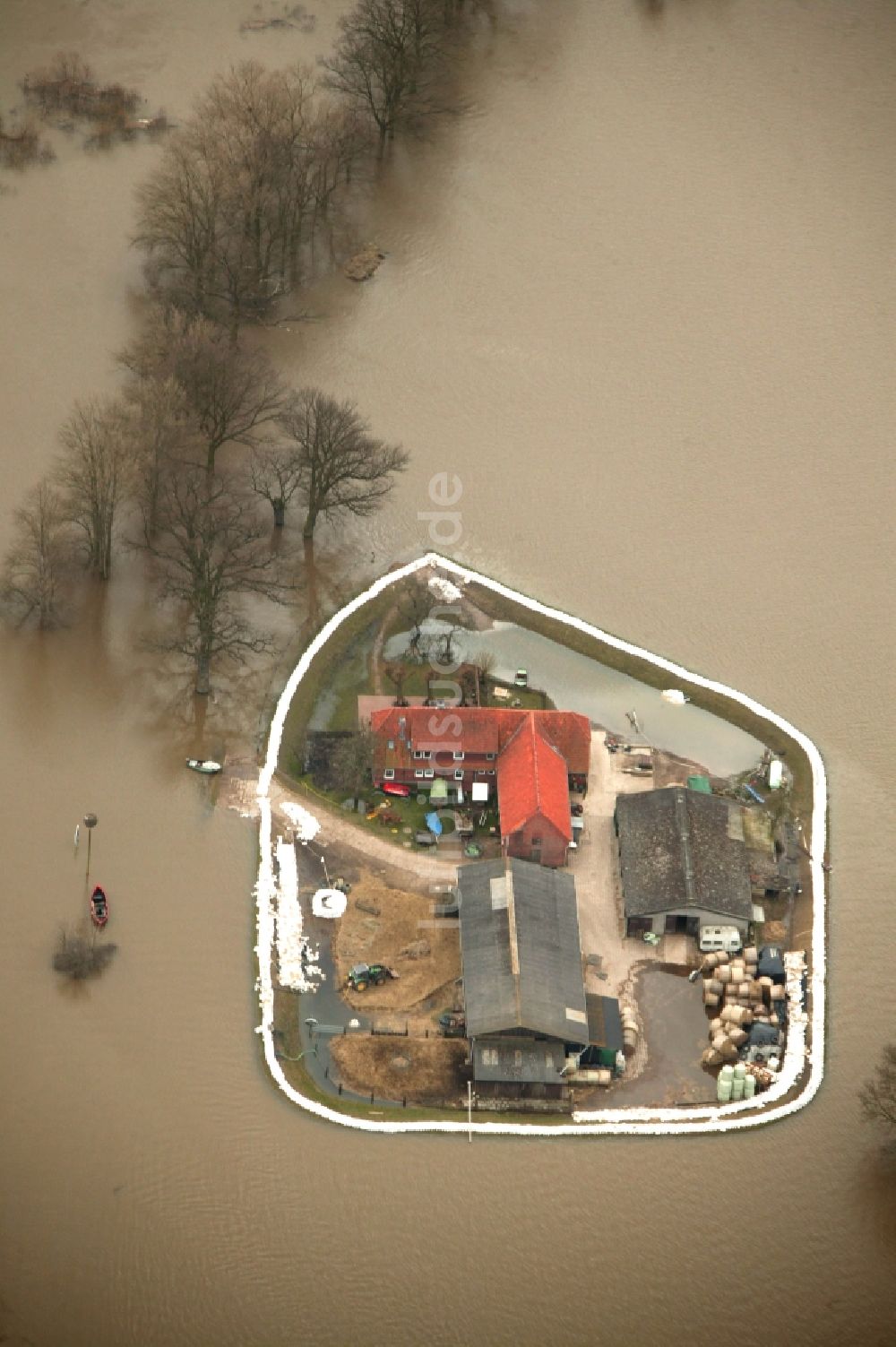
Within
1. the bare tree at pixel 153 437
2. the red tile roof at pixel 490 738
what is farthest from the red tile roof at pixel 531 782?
the bare tree at pixel 153 437

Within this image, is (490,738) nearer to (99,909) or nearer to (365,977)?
(365,977)

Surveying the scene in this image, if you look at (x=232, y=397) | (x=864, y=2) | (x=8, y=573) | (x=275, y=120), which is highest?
(x=864, y=2)

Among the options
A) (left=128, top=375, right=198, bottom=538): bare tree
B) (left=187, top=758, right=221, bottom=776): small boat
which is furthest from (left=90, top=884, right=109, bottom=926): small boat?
(left=128, top=375, right=198, bottom=538): bare tree

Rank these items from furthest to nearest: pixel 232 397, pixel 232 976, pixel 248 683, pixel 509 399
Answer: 1. pixel 509 399
2. pixel 232 397
3. pixel 248 683
4. pixel 232 976

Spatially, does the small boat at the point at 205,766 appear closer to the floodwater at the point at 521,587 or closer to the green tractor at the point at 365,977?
the floodwater at the point at 521,587

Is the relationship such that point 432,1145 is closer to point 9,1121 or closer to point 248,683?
point 9,1121

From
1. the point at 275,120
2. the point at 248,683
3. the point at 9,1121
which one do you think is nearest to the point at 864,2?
the point at 275,120
